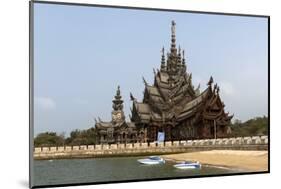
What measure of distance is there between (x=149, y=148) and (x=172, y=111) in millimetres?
297

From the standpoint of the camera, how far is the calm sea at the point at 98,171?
355 centimetres

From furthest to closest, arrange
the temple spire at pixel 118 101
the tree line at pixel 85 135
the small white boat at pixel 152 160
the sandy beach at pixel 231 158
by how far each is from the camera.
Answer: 1. the sandy beach at pixel 231 158
2. the small white boat at pixel 152 160
3. the temple spire at pixel 118 101
4. the tree line at pixel 85 135

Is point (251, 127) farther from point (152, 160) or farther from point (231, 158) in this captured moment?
point (152, 160)

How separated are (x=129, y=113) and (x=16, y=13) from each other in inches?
37.8

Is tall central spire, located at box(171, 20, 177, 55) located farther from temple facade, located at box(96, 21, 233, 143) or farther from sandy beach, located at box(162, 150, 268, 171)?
sandy beach, located at box(162, 150, 268, 171)

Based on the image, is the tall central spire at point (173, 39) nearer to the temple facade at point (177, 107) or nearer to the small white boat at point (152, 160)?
the temple facade at point (177, 107)

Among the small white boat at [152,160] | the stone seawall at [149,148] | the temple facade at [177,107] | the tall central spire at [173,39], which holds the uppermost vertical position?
the tall central spire at [173,39]

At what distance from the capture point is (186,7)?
12.7 ft

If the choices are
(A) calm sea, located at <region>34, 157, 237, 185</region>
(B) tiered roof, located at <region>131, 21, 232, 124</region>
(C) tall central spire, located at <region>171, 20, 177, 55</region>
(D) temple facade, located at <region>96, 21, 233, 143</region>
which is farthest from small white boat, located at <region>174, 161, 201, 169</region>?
(C) tall central spire, located at <region>171, 20, 177, 55</region>

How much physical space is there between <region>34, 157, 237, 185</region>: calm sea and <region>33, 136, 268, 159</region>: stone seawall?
4cm

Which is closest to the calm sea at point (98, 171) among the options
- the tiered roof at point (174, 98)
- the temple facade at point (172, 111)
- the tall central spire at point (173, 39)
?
the temple facade at point (172, 111)

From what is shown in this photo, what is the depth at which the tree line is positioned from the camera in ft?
11.6

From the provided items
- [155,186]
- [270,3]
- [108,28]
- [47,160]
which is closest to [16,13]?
[108,28]

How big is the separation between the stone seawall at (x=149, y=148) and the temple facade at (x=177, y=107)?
48mm
